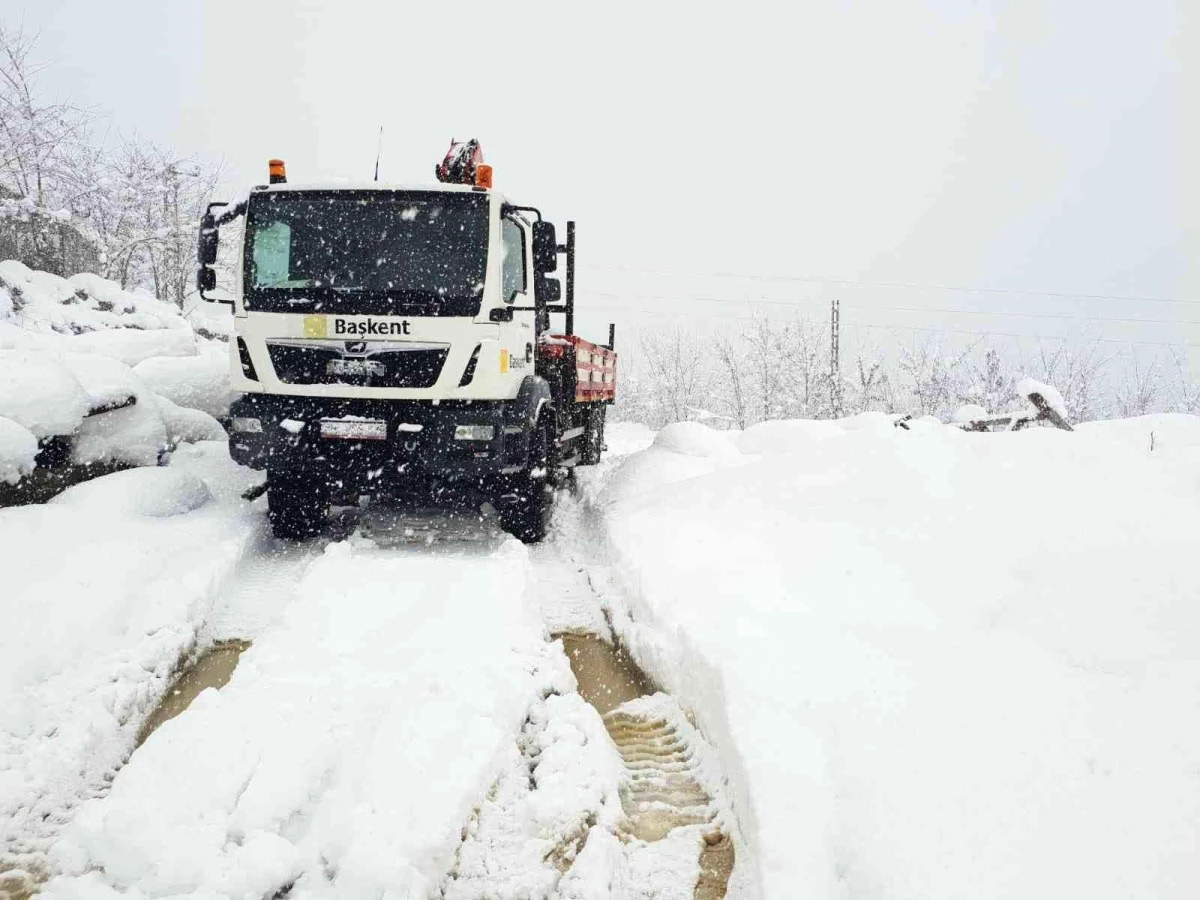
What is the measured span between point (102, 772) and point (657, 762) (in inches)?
85.7

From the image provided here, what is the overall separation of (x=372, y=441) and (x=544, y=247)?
2.14 metres

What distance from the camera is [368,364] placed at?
6047mm

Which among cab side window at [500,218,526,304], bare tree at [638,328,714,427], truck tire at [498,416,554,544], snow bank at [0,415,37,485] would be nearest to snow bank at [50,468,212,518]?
snow bank at [0,415,37,485]

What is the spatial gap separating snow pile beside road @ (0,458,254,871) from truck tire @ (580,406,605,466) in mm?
4725

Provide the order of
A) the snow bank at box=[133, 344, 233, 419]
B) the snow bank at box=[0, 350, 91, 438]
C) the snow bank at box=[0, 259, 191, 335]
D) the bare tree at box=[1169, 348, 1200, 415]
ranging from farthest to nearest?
the bare tree at box=[1169, 348, 1200, 415], the snow bank at box=[0, 259, 191, 335], the snow bank at box=[133, 344, 233, 419], the snow bank at box=[0, 350, 91, 438]

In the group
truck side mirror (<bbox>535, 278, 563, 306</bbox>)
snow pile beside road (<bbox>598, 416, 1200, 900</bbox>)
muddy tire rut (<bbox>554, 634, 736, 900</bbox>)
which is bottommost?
muddy tire rut (<bbox>554, 634, 736, 900</bbox>)

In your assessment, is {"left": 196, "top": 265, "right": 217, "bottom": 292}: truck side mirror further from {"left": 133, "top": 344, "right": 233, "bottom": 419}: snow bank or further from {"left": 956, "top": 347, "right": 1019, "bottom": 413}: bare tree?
{"left": 956, "top": 347, "right": 1019, "bottom": 413}: bare tree

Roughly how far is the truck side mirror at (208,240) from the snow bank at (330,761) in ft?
10.5

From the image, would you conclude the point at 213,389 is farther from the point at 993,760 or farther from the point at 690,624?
the point at 993,760

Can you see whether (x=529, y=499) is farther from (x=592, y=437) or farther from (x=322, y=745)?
(x=592, y=437)

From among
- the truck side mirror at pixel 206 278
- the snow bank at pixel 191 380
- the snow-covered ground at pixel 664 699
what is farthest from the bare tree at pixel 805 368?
the truck side mirror at pixel 206 278

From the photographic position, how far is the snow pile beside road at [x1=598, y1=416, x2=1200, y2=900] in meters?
2.28

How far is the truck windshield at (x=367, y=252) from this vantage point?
240 inches

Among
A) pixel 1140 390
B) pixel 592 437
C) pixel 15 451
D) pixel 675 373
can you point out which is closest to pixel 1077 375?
pixel 1140 390
